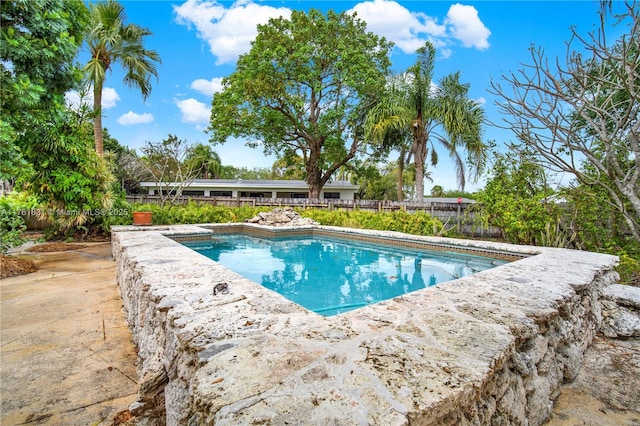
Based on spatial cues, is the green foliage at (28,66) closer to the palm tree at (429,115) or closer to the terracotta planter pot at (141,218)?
the terracotta planter pot at (141,218)

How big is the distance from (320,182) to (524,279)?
16846mm

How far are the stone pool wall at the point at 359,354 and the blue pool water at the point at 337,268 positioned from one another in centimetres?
175

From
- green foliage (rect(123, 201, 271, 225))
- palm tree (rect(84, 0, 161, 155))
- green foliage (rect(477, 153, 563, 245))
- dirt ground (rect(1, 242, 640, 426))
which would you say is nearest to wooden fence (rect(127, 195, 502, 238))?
green foliage (rect(477, 153, 563, 245))

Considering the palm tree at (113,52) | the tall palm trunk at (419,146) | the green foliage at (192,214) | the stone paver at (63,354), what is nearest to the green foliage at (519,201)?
the tall palm trunk at (419,146)

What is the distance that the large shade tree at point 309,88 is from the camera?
616 inches

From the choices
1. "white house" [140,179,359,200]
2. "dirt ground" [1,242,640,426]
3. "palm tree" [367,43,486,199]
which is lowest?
"dirt ground" [1,242,640,426]

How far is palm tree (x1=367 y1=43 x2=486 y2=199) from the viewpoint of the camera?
1254cm

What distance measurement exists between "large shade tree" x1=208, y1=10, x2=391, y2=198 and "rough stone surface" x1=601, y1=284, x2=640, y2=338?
47.8 ft

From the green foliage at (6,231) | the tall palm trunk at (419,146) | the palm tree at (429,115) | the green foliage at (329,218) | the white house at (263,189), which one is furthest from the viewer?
the white house at (263,189)

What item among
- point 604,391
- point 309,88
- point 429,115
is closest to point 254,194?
point 309,88

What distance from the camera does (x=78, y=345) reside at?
2455mm

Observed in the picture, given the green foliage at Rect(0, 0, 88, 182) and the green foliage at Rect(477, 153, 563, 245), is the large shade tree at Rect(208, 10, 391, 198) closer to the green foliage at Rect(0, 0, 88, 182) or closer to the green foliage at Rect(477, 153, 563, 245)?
the green foliage at Rect(477, 153, 563, 245)

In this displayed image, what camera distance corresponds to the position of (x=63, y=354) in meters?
2.30

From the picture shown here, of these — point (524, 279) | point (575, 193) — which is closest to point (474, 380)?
point (524, 279)
